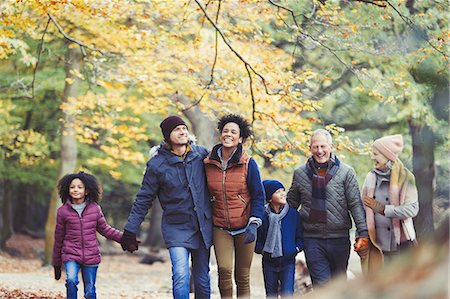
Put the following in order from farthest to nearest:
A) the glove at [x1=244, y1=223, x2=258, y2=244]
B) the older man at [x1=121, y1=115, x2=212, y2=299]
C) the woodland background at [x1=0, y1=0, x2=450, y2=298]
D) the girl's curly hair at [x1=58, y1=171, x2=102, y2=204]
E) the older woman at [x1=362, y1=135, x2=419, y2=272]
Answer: the woodland background at [x1=0, y1=0, x2=450, y2=298], the girl's curly hair at [x1=58, y1=171, x2=102, y2=204], the older man at [x1=121, y1=115, x2=212, y2=299], the glove at [x1=244, y1=223, x2=258, y2=244], the older woman at [x1=362, y1=135, x2=419, y2=272]

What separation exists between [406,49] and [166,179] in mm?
7442

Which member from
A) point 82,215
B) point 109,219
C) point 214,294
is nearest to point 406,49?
point 214,294

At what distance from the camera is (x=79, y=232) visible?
7602mm

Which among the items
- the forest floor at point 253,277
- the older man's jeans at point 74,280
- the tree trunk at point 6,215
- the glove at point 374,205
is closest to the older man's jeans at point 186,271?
the older man's jeans at point 74,280

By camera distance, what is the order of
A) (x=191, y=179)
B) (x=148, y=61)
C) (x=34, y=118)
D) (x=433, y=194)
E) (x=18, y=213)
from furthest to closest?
(x=18, y=213) → (x=34, y=118) → (x=433, y=194) → (x=148, y=61) → (x=191, y=179)

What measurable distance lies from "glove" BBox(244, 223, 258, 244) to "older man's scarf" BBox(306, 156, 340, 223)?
2.28ft

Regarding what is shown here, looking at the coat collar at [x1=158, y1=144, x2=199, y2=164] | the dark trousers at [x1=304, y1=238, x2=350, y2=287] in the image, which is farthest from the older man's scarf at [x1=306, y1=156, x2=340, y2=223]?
the coat collar at [x1=158, y1=144, x2=199, y2=164]

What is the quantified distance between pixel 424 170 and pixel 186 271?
32.8ft

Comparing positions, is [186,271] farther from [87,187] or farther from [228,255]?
[87,187]

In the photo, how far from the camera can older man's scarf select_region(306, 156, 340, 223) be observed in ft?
23.6

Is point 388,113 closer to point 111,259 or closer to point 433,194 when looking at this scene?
point 433,194

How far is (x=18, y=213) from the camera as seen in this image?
3406cm

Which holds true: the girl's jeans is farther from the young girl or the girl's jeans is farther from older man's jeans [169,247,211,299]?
the young girl

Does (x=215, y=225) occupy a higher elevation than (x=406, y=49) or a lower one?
lower
